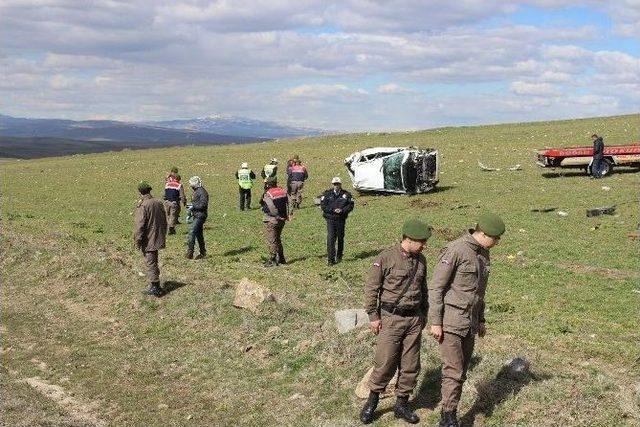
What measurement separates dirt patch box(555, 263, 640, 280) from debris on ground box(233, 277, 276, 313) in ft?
27.4

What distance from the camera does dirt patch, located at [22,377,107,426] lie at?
1005cm

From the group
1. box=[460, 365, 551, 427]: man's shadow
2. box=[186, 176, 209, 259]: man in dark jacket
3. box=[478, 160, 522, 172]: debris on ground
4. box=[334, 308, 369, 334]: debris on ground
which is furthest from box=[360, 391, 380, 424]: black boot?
box=[478, 160, 522, 172]: debris on ground

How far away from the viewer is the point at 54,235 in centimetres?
2325

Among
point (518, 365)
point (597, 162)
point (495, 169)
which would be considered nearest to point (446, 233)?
point (518, 365)

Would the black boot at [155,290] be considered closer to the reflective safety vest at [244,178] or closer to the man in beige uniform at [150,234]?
the man in beige uniform at [150,234]

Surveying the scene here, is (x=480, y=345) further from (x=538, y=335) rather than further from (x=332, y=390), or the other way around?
(x=332, y=390)

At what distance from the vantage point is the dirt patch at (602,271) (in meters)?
15.9

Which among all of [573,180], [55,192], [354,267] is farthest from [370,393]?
[55,192]

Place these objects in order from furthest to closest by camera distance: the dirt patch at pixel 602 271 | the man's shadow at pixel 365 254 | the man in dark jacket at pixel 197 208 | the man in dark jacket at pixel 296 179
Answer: the man in dark jacket at pixel 296 179 → the man's shadow at pixel 365 254 → the man in dark jacket at pixel 197 208 → the dirt patch at pixel 602 271

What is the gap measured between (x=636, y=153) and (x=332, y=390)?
2716cm

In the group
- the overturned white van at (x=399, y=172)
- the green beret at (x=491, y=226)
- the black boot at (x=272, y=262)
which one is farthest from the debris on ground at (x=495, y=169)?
the green beret at (x=491, y=226)

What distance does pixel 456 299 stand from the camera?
7895 millimetres

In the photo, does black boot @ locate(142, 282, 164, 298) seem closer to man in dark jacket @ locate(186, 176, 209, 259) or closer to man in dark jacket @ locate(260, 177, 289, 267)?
man in dark jacket @ locate(260, 177, 289, 267)

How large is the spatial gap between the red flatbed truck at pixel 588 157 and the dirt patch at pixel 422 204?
825 centimetres
